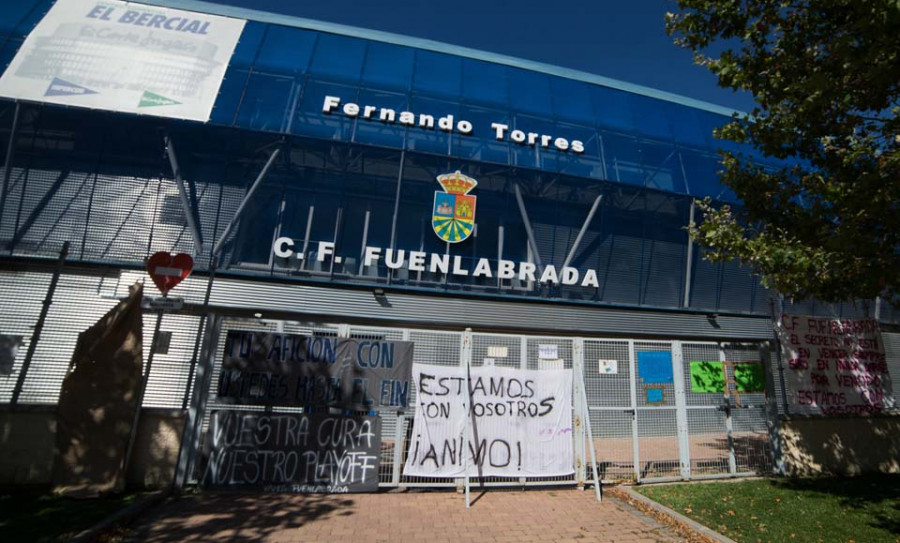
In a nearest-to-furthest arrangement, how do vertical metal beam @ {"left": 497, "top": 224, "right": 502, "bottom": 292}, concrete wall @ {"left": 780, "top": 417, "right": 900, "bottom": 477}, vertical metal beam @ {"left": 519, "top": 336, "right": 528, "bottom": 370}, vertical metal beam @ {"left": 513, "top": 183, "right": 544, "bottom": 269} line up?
vertical metal beam @ {"left": 519, "top": 336, "right": 528, "bottom": 370}
concrete wall @ {"left": 780, "top": 417, "right": 900, "bottom": 477}
vertical metal beam @ {"left": 497, "top": 224, "right": 502, "bottom": 292}
vertical metal beam @ {"left": 513, "top": 183, "right": 544, "bottom": 269}

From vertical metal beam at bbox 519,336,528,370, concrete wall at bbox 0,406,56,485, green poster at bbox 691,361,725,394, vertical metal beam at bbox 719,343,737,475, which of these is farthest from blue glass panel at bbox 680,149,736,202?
concrete wall at bbox 0,406,56,485

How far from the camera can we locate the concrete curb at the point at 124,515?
4.28 metres

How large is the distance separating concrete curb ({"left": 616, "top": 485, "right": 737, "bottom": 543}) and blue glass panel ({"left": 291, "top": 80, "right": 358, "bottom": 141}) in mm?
10908

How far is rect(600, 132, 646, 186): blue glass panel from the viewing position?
46.1 ft

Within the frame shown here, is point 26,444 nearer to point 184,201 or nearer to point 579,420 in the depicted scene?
point 184,201

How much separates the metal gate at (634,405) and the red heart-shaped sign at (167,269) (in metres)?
0.93

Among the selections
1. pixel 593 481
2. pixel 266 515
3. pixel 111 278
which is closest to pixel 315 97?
pixel 111 278

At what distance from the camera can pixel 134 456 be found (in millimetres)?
5840

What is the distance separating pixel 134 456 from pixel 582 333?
1023 centimetres

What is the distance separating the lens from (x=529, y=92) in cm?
1492

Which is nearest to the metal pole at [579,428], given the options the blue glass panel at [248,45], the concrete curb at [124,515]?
the concrete curb at [124,515]

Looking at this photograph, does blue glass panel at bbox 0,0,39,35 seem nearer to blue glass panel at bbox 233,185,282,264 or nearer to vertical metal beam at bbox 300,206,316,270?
blue glass panel at bbox 233,185,282,264

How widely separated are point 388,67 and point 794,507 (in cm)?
1463

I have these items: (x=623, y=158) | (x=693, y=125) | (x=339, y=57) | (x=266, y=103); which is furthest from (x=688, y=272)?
(x=266, y=103)
